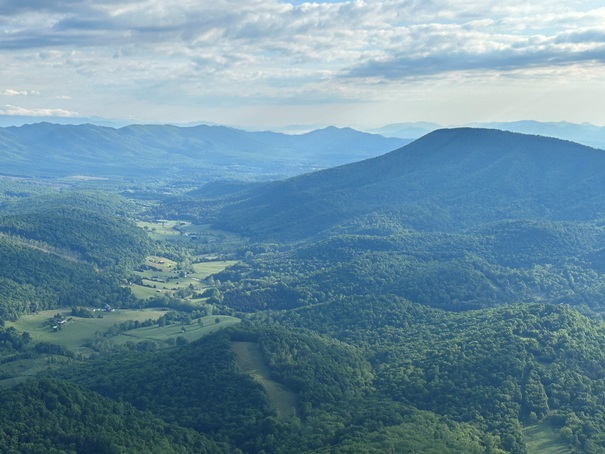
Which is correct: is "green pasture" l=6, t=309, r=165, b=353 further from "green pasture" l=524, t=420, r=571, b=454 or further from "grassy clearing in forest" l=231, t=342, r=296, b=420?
"green pasture" l=524, t=420, r=571, b=454

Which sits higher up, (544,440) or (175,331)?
(175,331)

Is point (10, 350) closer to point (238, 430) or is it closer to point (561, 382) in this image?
point (238, 430)

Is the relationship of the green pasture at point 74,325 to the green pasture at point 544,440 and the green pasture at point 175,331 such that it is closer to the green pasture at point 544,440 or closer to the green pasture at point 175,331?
the green pasture at point 175,331

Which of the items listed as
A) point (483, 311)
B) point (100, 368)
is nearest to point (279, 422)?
point (100, 368)

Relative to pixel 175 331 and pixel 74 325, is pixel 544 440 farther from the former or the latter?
pixel 74 325

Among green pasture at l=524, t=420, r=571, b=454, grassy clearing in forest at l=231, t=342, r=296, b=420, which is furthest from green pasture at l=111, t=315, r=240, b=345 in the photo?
green pasture at l=524, t=420, r=571, b=454

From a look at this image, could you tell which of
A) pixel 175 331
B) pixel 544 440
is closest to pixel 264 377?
pixel 544 440
